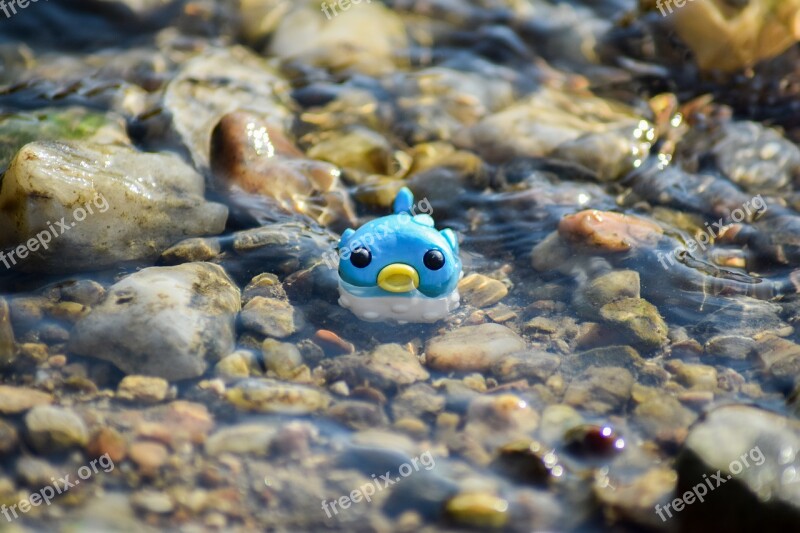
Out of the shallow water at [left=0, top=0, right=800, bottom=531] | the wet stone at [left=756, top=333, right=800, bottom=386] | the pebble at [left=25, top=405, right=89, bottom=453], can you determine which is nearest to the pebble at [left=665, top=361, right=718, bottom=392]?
the shallow water at [left=0, top=0, right=800, bottom=531]

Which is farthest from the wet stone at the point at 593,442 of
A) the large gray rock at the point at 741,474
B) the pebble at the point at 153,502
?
the pebble at the point at 153,502

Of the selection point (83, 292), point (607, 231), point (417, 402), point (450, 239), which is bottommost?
point (417, 402)

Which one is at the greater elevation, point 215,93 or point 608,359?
point 215,93

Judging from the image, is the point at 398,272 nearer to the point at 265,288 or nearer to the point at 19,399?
the point at 265,288

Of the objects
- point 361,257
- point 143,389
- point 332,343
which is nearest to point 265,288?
point 332,343

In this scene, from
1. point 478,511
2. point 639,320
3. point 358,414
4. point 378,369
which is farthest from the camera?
point 639,320

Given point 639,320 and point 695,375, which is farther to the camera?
point 639,320

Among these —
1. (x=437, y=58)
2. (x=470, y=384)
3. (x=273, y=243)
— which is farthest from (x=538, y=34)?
(x=470, y=384)
